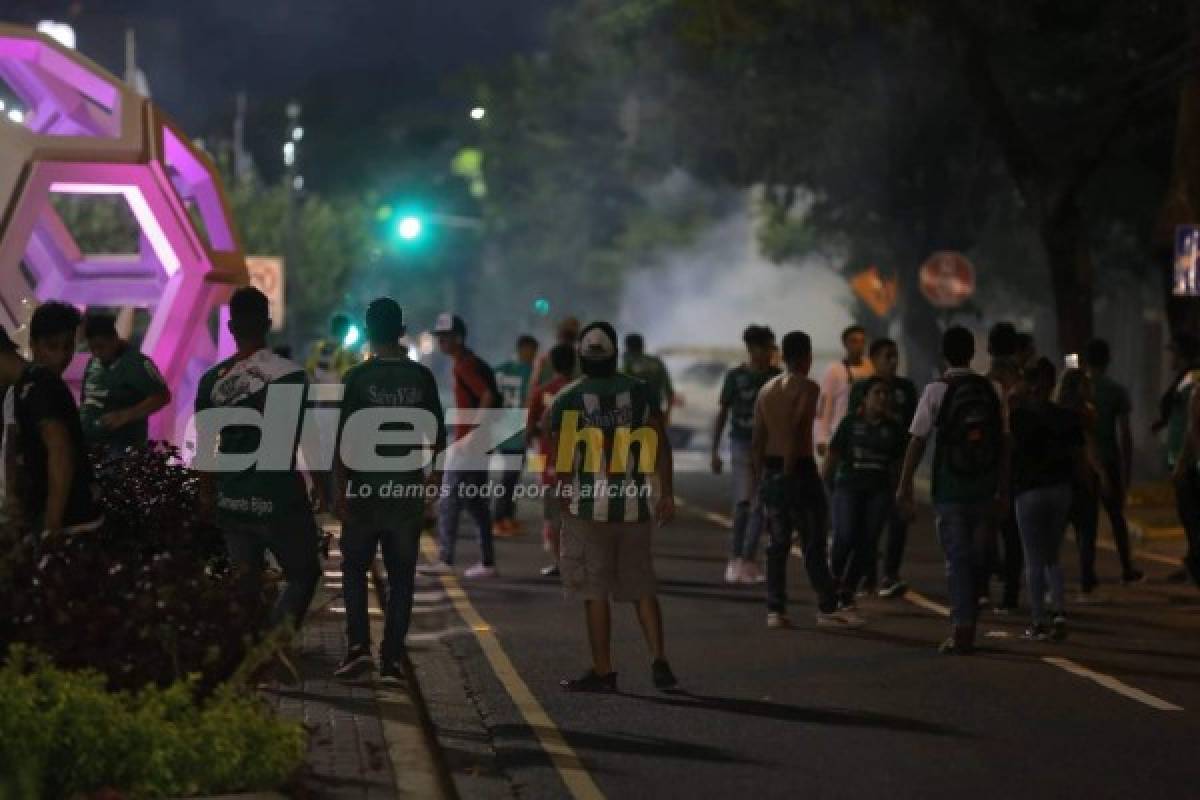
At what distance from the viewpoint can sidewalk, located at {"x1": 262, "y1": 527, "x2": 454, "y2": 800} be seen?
9.32m

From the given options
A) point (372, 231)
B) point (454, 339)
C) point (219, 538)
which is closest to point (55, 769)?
point (219, 538)

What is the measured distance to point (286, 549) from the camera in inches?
442

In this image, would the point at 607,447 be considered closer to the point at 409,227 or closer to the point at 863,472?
the point at 863,472

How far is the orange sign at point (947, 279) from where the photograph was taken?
3119cm

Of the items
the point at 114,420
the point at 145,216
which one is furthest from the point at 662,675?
the point at 145,216

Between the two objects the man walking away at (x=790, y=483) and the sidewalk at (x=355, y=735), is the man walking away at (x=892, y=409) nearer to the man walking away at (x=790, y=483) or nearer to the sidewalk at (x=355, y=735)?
the man walking away at (x=790, y=483)

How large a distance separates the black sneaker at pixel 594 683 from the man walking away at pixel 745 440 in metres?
5.81

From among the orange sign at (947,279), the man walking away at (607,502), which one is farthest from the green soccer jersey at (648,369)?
the man walking away at (607,502)

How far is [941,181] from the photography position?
1753 inches

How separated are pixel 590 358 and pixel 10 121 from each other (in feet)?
28.6

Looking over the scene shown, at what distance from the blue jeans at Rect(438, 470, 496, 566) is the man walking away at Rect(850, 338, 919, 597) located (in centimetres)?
296

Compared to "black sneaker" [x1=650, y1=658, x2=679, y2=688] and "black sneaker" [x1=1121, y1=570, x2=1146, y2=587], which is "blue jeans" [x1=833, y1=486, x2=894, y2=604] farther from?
"black sneaker" [x1=650, y1=658, x2=679, y2=688]

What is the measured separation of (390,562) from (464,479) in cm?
685

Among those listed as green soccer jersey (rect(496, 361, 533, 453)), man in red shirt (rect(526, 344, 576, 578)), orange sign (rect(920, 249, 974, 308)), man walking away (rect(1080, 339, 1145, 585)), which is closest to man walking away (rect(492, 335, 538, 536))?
green soccer jersey (rect(496, 361, 533, 453))
